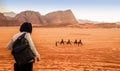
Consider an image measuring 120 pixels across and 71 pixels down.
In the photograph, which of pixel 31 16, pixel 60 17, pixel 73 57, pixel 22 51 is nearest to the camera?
pixel 22 51

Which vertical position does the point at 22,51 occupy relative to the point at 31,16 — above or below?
below

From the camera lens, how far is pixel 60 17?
186250 mm

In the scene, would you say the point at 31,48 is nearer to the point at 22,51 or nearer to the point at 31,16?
the point at 22,51

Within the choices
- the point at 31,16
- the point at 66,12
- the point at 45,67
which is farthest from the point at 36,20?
the point at 45,67

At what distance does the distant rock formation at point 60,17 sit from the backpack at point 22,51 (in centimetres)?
17448

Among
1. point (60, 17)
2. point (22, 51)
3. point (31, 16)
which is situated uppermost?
point (31, 16)

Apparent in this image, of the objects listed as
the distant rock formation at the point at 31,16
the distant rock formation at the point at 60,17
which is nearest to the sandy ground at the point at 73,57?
the distant rock formation at the point at 31,16

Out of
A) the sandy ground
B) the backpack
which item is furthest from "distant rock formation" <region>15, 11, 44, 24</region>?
the backpack

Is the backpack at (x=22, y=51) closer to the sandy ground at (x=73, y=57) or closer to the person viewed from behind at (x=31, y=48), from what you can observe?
the person viewed from behind at (x=31, y=48)

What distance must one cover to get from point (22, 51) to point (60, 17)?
7123 inches

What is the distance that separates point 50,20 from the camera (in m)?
181

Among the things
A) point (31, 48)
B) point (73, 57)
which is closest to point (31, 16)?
point (73, 57)

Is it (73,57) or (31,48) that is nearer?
(31,48)

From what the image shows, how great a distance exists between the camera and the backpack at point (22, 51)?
223 inches
